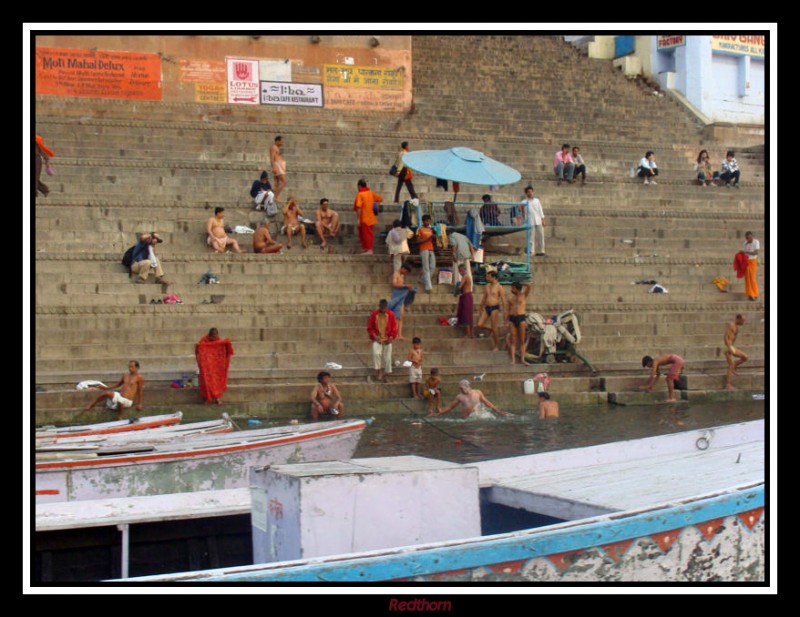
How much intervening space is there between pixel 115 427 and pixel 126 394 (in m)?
1.51

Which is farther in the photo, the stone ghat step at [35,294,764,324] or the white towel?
the stone ghat step at [35,294,764,324]

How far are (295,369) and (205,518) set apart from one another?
20.1ft

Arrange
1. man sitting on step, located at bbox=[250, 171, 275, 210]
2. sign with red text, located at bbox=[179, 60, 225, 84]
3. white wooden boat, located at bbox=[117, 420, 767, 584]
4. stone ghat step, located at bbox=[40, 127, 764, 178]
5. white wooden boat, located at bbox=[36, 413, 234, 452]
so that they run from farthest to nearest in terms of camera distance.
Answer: sign with red text, located at bbox=[179, 60, 225, 84] < stone ghat step, located at bbox=[40, 127, 764, 178] < man sitting on step, located at bbox=[250, 171, 275, 210] < white wooden boat, located at bbox=[36, 413, 234, 452] < white wooden boat, located at bbox=[117, 420, 767, 584]

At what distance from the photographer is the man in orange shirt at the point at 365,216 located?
616 inches

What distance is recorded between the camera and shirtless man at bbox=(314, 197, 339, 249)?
16.0 m

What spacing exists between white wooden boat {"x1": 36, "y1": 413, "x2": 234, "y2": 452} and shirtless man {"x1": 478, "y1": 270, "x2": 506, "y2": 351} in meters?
4.47

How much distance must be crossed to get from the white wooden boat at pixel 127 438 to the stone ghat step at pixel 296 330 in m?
3.00

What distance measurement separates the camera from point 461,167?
1544 cm

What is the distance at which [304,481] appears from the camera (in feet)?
19.4

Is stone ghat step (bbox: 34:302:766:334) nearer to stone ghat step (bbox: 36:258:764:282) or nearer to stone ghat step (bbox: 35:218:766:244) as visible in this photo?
stone ghat step (bbox: 36:258:764:282)

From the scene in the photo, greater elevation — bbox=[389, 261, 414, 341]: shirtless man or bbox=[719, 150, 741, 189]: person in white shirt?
bbox=[719, 150, 741, 189]: person in white shirt

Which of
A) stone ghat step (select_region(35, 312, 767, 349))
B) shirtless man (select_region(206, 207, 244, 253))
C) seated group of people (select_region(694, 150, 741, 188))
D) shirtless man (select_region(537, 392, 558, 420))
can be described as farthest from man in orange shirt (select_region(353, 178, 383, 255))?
seated group of people (select_region(694, 150, 741, 188))

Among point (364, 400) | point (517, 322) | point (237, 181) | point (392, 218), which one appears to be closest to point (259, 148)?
point (237, 181)

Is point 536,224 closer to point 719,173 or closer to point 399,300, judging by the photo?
point 399,300
